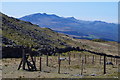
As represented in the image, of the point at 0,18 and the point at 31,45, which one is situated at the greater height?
the point at 0,18

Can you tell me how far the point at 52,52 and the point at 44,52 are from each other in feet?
8.10

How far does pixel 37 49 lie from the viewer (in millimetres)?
68000

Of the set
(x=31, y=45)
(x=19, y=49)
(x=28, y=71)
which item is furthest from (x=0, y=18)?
(x=28, y=71)

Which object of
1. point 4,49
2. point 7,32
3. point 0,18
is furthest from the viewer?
point 0,18

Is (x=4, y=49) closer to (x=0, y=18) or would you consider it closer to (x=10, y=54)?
(x=10, y=54)

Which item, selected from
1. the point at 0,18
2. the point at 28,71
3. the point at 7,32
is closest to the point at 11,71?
the point at 28,71

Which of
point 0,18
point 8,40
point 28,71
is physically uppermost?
point 0,18

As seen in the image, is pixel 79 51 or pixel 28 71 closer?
pixel 28 71

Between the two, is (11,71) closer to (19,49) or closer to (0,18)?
(19,49)

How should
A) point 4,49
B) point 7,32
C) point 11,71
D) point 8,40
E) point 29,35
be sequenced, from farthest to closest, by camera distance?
point 29,35
point 7,32
point 8,40
point 4,49
point 11,71

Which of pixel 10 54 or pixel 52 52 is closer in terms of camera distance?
pixel 10 54

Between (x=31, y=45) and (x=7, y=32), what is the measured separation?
10726 millimetres

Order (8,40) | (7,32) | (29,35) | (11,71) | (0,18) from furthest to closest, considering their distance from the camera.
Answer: (0,18), (29,35), (7,32), (8,40), (11,71)

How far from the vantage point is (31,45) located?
70.0 metres
